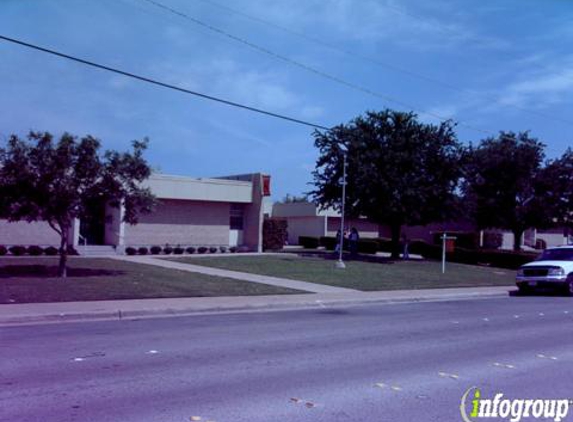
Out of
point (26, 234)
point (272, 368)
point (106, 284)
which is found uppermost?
point (26, 234)

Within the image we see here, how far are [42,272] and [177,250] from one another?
15240 millimetres

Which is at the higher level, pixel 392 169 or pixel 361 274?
pixel 392 169

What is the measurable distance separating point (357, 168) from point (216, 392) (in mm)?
28408

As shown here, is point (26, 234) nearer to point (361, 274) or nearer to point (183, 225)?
point (183, 225)

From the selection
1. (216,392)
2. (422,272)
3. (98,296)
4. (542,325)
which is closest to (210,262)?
(422,272)

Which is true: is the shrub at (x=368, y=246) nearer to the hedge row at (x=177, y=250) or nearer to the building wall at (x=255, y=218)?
the building wall at (x=255, y=218)

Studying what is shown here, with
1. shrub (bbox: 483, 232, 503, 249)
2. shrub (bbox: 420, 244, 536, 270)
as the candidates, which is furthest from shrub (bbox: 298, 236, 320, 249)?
shrub (bbox: 483, 232, 503, 249)

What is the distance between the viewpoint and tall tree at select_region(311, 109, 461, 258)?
34.9 meters

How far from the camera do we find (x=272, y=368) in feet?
28.2

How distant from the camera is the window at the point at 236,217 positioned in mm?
40500

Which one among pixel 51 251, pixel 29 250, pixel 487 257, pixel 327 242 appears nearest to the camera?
pixel 29 250

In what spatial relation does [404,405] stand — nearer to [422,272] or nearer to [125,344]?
[125,344]

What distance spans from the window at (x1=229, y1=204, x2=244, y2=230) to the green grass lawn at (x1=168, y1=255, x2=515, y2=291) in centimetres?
874

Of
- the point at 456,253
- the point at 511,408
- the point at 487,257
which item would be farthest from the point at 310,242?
the point at 511,408
